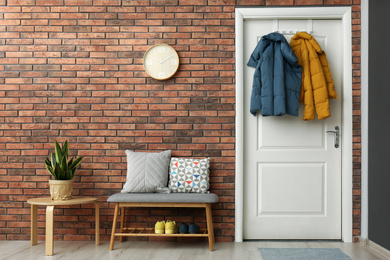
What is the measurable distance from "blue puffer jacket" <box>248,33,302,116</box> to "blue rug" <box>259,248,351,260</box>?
1134 mm

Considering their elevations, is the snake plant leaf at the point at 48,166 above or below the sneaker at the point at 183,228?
above

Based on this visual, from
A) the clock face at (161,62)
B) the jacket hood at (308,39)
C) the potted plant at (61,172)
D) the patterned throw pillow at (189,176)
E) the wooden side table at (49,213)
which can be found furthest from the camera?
the clock face at (161,62)

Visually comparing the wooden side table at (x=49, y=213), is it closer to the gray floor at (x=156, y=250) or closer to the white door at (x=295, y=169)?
the gray floor at (x=156, y=250)

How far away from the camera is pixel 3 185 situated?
3961mm

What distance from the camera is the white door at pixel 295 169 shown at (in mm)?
3887

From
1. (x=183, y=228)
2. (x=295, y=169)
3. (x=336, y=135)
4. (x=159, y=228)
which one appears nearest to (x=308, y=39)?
(x=336, y=135)

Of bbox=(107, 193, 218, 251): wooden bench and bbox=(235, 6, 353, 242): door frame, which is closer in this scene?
bbox=(107, 193, 218, 251): wooden bench

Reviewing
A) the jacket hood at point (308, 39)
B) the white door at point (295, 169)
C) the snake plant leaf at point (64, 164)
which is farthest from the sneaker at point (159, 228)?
the jacket hood at point (308, 39)

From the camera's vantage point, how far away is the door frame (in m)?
3.84

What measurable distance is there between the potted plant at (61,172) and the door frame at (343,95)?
4.74ft

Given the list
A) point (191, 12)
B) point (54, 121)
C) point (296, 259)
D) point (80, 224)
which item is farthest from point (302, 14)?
point (80, 224)

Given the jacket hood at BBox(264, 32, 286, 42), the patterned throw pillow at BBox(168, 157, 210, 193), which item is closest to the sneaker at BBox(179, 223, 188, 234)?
the patterned throw pillow at BBox(168, 157, 210, 193)

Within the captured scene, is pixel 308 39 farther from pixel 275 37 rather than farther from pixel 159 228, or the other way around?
pixel 159 228

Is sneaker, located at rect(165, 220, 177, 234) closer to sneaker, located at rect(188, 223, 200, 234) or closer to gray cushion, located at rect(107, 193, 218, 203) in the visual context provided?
sneaker, located at rect(188, 223, 200, 234)
